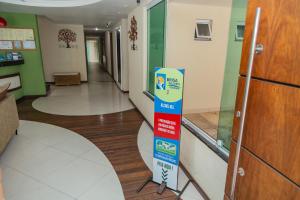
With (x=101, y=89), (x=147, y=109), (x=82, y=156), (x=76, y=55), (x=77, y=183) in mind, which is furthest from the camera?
(x=76, y=55)

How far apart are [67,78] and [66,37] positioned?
1.92m

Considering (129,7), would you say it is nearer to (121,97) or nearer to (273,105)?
(121,97)

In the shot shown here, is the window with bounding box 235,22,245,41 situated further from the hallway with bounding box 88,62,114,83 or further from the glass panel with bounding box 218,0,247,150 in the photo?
the hallway with bounding box 88,62,114,83

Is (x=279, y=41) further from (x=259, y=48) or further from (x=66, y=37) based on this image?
(x=66, y=37)

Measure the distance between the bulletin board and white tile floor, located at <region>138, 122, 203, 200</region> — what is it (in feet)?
15.8

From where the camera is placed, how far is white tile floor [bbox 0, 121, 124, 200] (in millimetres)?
2361

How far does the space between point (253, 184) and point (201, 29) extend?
3.49 metres

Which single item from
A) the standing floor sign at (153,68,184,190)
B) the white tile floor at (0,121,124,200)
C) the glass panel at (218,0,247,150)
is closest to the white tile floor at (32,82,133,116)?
the white tile floor at (0,121,124,200)

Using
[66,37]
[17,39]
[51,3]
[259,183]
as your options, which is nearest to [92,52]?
[66,37]

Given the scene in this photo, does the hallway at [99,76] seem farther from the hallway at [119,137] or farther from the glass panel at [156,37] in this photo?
the glass panel at [156,37]

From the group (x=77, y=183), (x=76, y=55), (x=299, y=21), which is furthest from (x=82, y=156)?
(x=76, y=55)

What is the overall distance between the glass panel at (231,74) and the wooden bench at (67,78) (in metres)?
8.36

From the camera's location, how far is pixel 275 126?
0.98 metres

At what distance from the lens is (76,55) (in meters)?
9.40
